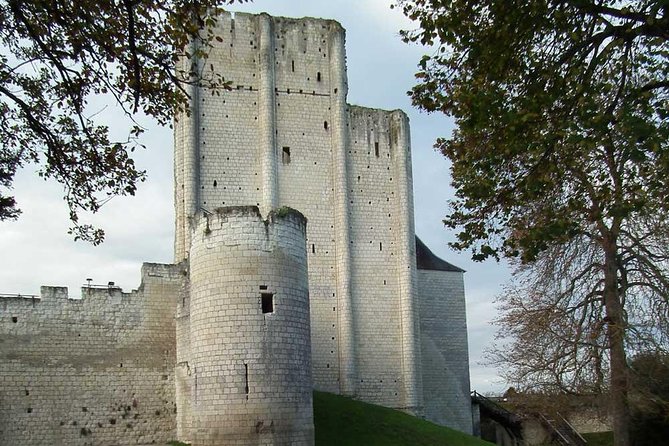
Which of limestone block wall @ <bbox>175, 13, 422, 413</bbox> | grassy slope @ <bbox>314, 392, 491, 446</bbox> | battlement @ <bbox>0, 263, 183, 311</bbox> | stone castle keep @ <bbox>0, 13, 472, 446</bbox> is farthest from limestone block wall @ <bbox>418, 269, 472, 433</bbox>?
battlement @ <bbox>0, 263, 183, 311</bbox>

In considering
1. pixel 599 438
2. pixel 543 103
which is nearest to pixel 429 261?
pixel 599 438

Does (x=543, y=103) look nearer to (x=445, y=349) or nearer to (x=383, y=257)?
(x=383, y=257)

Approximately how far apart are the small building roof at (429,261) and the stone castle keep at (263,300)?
0.11 metres

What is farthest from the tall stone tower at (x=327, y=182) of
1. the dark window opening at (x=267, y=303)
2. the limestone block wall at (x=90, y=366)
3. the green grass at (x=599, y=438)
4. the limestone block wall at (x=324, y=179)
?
the dark window opening at (x=267, y=303)

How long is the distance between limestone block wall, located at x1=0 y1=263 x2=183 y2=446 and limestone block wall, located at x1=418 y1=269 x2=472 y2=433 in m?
13.3

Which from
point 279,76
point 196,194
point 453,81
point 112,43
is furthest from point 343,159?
point 112,43

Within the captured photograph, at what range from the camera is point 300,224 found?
57.9 ft

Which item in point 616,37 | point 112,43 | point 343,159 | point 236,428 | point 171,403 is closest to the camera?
point 112,43

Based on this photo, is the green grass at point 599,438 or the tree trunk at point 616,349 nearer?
the tree trunk at point 616,349

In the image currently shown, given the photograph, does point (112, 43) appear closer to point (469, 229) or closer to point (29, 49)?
point (29, 49)

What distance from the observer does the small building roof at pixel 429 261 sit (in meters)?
33.4

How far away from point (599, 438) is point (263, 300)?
731 inches

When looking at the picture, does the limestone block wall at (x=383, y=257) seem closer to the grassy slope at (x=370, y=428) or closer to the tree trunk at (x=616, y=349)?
the grassy slope at (x=370, y=428)

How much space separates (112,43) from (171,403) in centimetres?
1415
